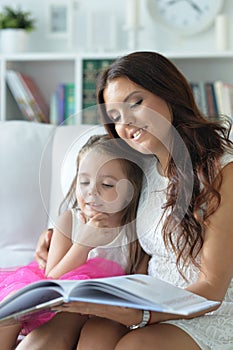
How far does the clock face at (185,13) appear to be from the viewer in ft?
11.1

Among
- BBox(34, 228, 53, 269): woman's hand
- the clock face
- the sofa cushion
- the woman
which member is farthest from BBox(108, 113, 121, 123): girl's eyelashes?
the clock face

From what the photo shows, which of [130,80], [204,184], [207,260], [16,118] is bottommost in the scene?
[16,118]

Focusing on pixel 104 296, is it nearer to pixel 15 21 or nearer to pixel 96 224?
pixel 96 224

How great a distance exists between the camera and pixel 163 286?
1299 mm

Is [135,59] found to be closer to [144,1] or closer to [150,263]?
[150,263]

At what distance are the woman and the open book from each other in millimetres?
170

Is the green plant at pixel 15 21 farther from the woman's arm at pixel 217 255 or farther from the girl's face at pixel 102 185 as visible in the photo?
the woman's arm at pixel 217 255

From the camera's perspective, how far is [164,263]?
167cm

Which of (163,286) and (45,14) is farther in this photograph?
(45,14)

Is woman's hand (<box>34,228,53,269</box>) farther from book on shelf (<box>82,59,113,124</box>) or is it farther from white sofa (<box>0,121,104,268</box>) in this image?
book on shelf (<box>82,59,113,124</box>)

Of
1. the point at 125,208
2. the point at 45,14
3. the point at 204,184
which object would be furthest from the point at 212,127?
the point at 45,14

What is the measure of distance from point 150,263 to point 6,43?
2030 mm

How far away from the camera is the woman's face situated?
5.22 ft

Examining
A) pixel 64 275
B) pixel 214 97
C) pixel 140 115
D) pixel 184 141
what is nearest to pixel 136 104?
pixel 140 115
